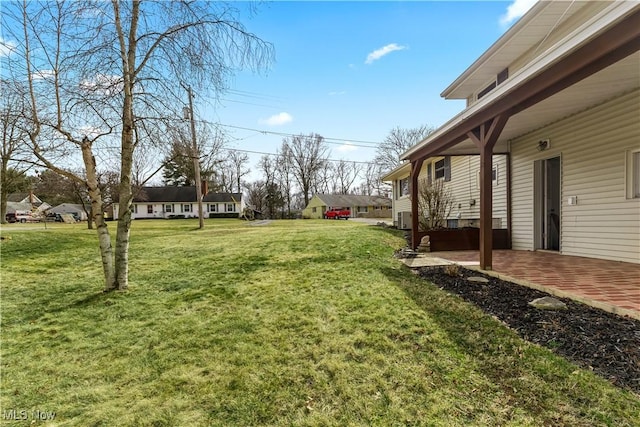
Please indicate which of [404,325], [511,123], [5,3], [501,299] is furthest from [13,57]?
[511,123]

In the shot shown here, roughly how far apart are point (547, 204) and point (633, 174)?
218cm

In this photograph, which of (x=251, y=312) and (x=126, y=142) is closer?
(x=251, y=312)

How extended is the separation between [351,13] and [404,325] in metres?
6.58

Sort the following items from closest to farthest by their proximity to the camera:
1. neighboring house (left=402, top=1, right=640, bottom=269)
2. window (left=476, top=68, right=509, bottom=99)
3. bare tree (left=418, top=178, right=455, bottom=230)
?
neighboring house (left=402, top=1, right=640, bottom=269)
window (left=476, top=68, right=509, bottom=99)
bare tree (left=418, top=178, right=455, bottom=230)

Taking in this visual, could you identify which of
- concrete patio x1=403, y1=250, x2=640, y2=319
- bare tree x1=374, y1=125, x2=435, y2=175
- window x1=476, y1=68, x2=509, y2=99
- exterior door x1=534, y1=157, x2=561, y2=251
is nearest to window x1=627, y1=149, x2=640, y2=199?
concrete patio x1=403, y1=250, x2=640, y2=319

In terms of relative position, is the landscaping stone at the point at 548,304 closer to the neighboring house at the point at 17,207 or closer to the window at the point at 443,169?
the window at the point at 443,169

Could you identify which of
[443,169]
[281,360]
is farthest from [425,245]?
[281,360]

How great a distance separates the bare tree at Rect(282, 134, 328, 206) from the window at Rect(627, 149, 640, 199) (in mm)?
39782

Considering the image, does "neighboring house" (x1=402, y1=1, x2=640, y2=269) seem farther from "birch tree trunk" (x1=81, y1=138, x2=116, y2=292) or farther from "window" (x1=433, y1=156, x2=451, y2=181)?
"birch tree trunk" (x1=81, y1=138, x2=116, y2=292)

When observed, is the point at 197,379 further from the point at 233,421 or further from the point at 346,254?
the point at 346,254

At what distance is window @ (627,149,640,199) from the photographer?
5246mm

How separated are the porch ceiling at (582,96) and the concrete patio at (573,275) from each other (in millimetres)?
2756

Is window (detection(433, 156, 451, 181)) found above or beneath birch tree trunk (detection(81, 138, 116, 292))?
above

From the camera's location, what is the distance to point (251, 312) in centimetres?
405
